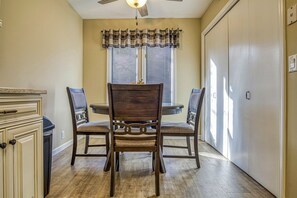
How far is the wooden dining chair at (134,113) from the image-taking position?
2079 millimetres

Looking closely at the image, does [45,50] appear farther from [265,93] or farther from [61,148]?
[265,93]

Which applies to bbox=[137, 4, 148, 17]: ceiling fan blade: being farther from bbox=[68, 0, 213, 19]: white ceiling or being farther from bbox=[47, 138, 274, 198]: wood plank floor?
bbox=[47, 138, 274, 198]: wood plank floor

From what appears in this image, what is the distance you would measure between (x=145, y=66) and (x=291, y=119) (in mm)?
3398

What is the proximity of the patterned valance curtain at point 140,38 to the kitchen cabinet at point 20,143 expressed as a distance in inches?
128

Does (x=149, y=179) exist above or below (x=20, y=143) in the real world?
below

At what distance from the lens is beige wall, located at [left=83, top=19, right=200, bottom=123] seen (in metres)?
4.82

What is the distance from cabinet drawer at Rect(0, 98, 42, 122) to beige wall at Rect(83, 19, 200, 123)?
10.5 feet

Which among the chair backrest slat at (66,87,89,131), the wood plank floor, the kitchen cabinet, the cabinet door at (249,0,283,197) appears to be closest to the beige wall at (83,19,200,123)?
the chair backrest slat at (66,87,89,131)

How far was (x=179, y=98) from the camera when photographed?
4.84 meters

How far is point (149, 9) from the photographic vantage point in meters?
4.31

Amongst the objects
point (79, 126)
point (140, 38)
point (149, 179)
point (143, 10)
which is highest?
point (143, 10)

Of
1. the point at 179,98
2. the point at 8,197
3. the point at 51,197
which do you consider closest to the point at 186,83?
the point at 179,98

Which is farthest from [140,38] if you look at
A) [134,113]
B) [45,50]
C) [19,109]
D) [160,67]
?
[19,109]

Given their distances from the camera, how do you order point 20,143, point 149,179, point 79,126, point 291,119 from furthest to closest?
point 79,126
point 149,179
point 291,119
point 20,143
